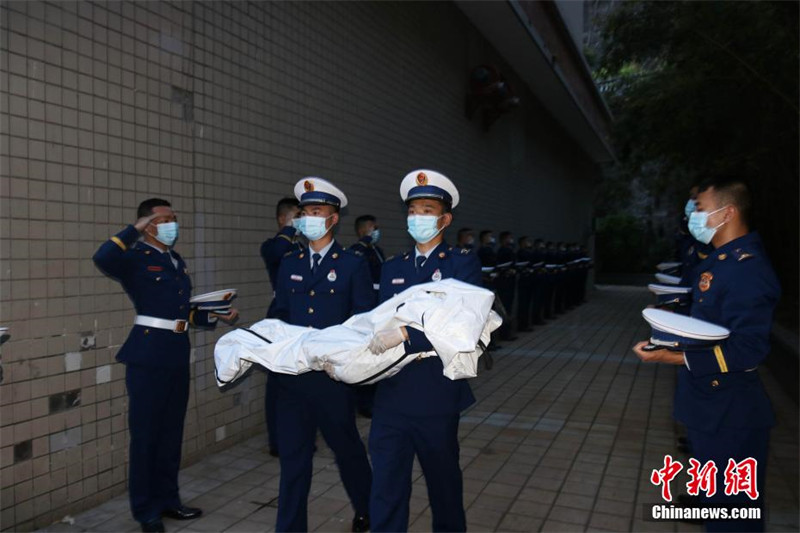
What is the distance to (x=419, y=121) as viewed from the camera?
29.8 feet

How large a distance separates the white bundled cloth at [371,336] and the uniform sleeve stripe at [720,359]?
36.2 inches

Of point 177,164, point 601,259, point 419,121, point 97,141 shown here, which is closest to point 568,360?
point 419,121

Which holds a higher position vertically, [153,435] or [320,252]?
[320,252]

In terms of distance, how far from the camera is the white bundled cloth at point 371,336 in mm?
2496

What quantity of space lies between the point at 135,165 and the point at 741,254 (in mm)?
3849

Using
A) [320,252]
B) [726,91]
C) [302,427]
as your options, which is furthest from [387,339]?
[726,91]

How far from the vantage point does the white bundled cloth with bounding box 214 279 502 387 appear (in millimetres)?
2496

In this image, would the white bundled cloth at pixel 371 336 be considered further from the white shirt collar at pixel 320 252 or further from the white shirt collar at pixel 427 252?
the white shirt collar at pixel 320 252

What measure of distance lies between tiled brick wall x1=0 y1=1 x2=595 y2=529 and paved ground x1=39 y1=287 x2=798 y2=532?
564 mm

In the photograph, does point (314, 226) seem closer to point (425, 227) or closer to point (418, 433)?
point (425, 227)

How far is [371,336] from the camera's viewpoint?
9.17 feet

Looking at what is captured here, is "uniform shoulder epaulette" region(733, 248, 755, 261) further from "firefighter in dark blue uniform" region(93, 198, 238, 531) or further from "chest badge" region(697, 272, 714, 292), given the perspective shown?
"firefighter in dark blue uniform" region(93, 198, 238, 531)

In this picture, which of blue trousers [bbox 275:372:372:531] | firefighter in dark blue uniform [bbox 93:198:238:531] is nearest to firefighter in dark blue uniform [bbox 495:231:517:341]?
firefighter in dark blue uniform [bbox 93:198:238:531]

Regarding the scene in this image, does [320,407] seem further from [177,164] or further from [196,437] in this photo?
[177,164]
